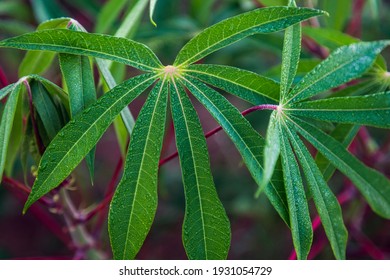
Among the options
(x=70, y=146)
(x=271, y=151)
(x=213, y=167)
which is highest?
(x=213, y=167)

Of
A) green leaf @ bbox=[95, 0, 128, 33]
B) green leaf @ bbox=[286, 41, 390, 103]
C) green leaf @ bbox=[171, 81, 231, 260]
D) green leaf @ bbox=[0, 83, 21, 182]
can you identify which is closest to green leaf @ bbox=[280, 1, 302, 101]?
green leaf @ bbox=[286, 41, 390, 103]

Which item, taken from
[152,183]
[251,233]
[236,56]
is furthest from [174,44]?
[152,183]

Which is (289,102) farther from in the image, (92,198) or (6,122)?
(92,198)

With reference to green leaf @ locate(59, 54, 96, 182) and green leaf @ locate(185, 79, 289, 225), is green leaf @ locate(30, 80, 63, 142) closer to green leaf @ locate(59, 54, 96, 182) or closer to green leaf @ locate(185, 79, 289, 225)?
green leaf @ locate(59, 54, 96, 182)

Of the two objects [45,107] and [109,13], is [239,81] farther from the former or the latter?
[109,13]

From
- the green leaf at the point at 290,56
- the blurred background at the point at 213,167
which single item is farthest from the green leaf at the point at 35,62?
the green leaf at the point at 290,56

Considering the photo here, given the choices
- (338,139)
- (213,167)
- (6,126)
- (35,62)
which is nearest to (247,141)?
(338,139)
